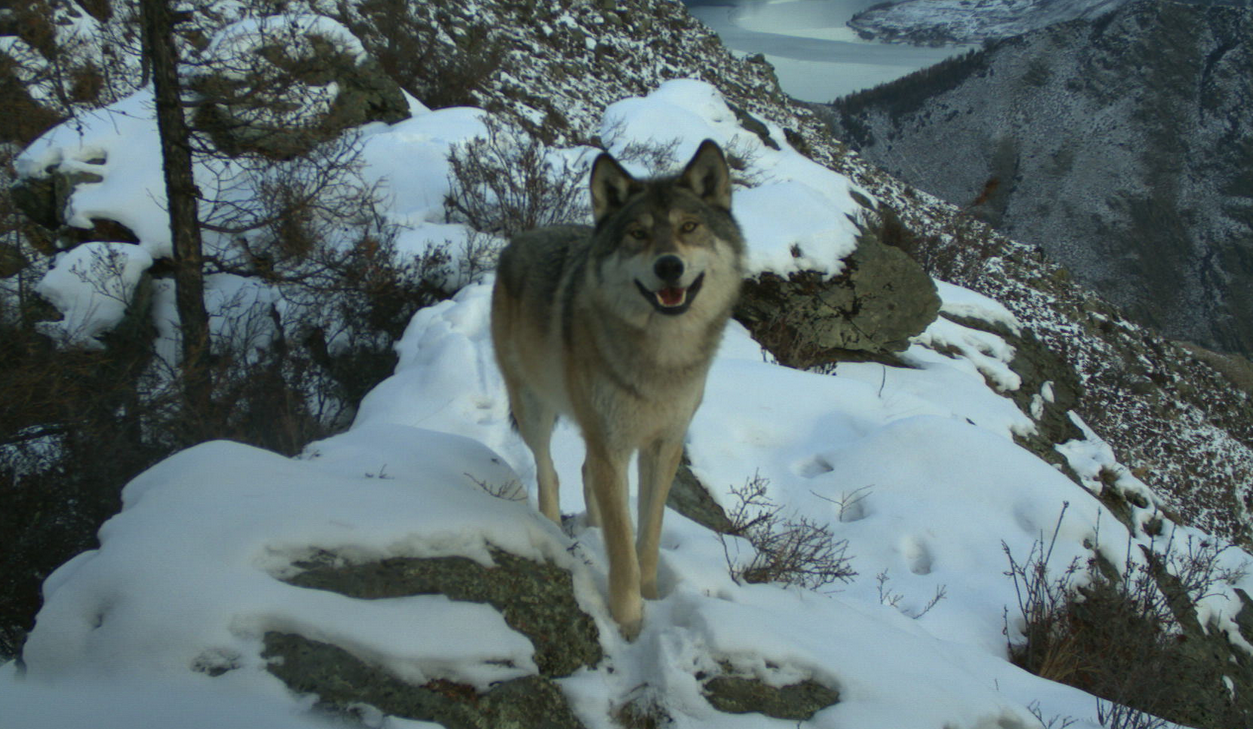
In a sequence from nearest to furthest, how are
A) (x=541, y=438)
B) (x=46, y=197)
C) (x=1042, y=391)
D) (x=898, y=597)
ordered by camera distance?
(x=541, y=438)
(x=898, y=597)
(x=46, y=197)
(x=1042, y=391)

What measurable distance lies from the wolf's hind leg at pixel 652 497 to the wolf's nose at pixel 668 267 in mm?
778

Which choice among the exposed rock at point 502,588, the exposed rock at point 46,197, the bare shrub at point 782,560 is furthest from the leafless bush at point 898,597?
the exposed rock at point 46,197

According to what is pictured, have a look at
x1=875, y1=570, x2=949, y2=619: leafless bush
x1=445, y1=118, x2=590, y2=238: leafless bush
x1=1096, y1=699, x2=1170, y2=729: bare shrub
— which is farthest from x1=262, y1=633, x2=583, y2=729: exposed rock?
x1=445, y1=118, x2=590, y2=238: leafless bush

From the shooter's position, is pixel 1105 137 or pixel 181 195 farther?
pixel 1105 137

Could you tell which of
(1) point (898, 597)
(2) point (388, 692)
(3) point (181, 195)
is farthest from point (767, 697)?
(3) point (181, 195)

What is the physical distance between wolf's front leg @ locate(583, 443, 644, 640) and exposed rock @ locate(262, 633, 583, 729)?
24.9 inches

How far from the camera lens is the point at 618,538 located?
2805 millimetres

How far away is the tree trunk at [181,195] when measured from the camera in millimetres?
6410

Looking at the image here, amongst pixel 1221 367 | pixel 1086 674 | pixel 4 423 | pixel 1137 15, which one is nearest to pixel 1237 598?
pixel 1086 674

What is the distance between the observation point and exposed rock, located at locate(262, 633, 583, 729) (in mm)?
1778

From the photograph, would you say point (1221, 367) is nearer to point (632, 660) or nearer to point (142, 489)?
point (632, 660)

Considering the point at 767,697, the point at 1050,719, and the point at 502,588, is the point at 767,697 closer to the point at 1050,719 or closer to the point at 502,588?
the point at 502,588

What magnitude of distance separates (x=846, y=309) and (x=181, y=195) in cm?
737

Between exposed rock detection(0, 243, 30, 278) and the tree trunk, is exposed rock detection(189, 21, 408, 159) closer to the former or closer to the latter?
the tree trunk
